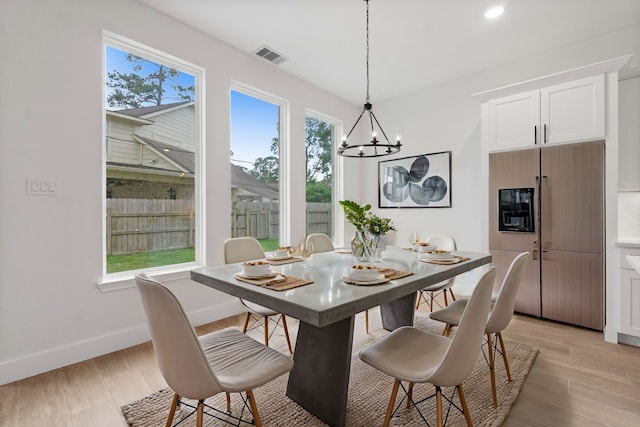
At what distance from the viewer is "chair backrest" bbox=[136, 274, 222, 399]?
43.0 inches

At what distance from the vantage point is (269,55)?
3432mm

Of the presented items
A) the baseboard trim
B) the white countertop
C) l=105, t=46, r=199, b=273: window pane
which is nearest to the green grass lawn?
l=105, t=46, r=199, b=273: window pane

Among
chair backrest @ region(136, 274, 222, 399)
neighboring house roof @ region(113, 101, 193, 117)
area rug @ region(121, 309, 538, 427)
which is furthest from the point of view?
neighboring house roof @ region(113, 101, 193, 117)

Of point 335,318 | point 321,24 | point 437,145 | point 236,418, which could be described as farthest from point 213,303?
point 437,145

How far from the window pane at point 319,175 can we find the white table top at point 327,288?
219 cm

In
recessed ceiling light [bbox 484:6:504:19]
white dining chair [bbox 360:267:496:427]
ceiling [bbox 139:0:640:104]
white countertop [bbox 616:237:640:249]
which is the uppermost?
ceiling [bbox 139:0:640:104]

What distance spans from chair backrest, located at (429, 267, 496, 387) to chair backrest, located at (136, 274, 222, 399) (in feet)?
2.85

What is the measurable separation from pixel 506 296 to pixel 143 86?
129 inches

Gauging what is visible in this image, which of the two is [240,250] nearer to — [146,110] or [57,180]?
[57,180]

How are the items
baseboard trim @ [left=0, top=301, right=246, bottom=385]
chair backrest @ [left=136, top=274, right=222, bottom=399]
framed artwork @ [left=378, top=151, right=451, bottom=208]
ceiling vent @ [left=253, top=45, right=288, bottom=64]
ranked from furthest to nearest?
framed artwork @ [left=378, top=151, right=451, bottom=208]
ceiling vent @ [left=253, top=45, right=288, bottom=64]
baseboard trim @ [left=0, top=301, right=246, bottom=385]
chair backrest @ [left=136, top=274, right=222, bottom=399]

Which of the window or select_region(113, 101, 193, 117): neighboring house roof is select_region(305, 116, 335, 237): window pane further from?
select_region(113, 101, 193, 117): neighboring house roof

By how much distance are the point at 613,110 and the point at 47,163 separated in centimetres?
451

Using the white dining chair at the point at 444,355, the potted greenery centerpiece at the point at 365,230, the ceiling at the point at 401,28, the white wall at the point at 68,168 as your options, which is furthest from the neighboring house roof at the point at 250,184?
the white dining chair at the point at 444,355

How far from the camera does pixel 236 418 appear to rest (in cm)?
165
